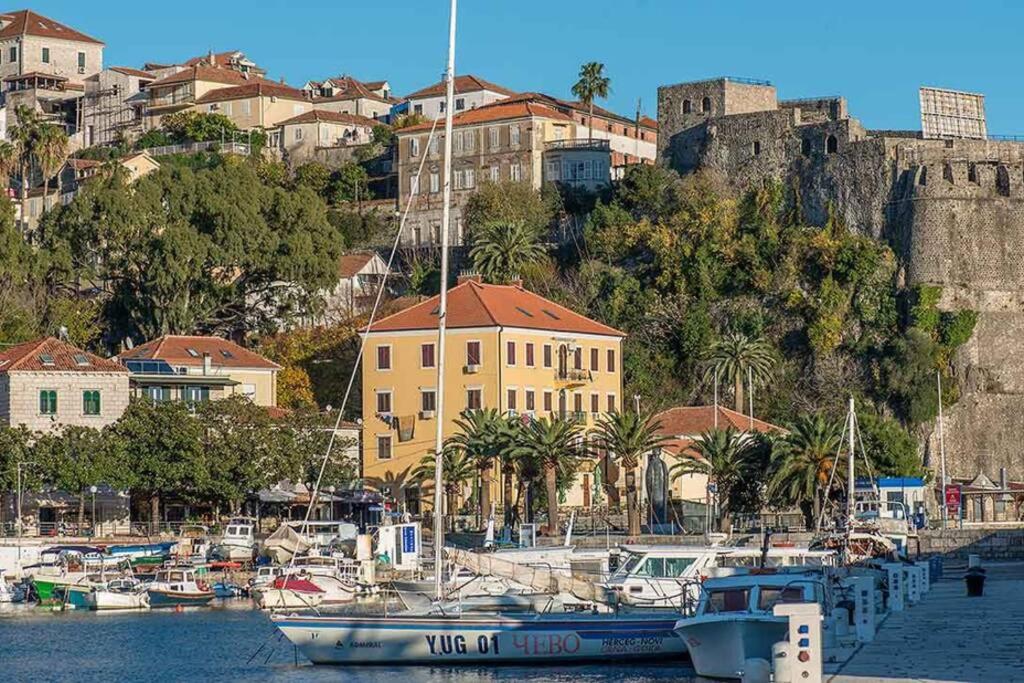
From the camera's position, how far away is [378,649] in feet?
146

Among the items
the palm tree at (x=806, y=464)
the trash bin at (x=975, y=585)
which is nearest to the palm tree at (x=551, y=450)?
the palm tree at (x=806, y=464)

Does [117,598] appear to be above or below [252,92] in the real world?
below

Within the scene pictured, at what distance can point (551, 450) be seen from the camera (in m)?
69.8

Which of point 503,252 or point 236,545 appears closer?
point 236,545

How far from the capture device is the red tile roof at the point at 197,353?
295ft

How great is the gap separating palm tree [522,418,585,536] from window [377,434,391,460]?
1503 cm

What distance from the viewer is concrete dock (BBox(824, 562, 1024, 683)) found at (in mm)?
28844

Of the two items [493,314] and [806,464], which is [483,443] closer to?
[806,464]

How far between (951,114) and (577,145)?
23.7m

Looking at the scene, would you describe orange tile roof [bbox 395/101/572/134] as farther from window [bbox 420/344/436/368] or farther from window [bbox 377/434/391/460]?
window [bbox 377/434/391/460]

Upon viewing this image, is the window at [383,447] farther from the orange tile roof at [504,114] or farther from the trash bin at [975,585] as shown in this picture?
the trash bin at [975,585]

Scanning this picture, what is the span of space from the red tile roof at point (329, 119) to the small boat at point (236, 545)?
62410 mm

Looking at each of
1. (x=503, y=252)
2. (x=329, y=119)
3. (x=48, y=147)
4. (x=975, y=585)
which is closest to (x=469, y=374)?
(x=503, y=252)

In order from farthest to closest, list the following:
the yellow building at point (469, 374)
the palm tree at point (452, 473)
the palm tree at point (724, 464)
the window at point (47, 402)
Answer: the yellow building at point (469, 374) < the window at point (47, 402) < the palm tree at point (452, 473) < the palm tree at point (724, 464)
